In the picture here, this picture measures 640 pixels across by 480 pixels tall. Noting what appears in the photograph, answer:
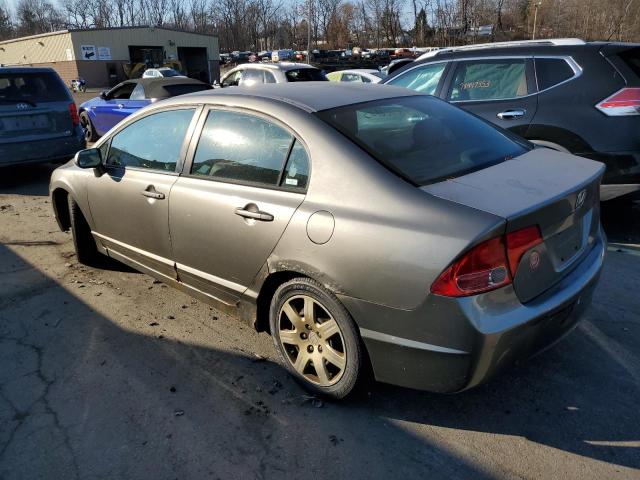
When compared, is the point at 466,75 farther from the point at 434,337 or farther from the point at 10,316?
the point at 10,316

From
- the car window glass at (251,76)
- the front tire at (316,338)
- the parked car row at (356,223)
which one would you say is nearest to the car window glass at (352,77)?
the car window glass at (251,76)

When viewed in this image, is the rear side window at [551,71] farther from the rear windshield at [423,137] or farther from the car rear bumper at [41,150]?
the car rear bumper at [41,150]

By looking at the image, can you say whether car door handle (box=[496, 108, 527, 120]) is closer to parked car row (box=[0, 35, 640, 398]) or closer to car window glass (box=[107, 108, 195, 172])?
parked car row (box=[0, 35, 640, 398])

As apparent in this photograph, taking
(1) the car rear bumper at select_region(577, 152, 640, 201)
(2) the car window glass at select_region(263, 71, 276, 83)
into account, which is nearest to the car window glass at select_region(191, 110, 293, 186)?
(1) the car rear bumper at select_region(577, 152, 640, 201)

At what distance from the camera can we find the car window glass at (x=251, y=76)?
494 inches

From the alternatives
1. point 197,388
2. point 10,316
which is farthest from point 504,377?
point 10,316

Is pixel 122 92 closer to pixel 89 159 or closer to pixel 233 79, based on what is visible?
pixel 233 79

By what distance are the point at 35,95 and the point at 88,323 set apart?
548 centimetres

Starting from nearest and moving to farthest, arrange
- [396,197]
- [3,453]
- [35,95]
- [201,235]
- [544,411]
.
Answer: [396,197]
[3,453]
[544,411]
[201,235]
[35,95]

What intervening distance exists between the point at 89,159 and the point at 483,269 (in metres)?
3.21

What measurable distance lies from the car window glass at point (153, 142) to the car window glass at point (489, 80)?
3.50m

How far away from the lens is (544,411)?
2.70m

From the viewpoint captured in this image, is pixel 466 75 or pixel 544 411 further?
pixel 466 75

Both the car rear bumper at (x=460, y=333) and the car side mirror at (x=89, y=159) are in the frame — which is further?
the car side mirror at (x=89, y=159)
